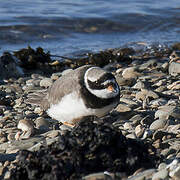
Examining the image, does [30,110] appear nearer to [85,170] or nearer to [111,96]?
[111,96]

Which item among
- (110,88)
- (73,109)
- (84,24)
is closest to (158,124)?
(110,88)

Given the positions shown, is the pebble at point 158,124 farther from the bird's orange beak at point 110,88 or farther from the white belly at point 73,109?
the bird's orange beak at point 110,88

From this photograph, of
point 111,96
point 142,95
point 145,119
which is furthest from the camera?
point 142,95

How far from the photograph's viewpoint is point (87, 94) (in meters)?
5.45

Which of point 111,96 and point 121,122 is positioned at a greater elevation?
point 111,96

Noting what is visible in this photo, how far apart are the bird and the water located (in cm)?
674

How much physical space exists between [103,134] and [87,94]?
3.71 feet

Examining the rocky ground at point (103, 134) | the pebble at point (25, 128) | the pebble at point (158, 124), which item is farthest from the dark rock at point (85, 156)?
the pebble at point (25, 128)

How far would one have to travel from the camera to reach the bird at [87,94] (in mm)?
5445

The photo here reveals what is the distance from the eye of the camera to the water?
539 inches

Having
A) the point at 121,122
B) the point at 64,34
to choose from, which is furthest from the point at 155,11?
the point at 121,122

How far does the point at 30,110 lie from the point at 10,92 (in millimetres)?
1341

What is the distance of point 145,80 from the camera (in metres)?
8.38

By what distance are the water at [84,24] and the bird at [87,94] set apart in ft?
22.1
